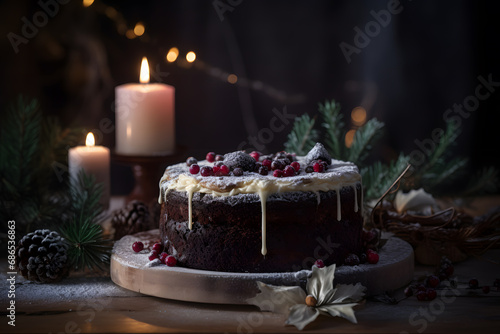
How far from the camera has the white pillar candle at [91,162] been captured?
6.66ft

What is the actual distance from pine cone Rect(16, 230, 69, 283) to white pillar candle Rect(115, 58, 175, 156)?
579 millimetres

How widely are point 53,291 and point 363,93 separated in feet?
5.71

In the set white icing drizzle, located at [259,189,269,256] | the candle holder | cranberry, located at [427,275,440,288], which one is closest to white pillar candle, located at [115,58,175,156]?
the candle holder

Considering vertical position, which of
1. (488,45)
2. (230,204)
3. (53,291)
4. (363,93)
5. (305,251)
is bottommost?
(53,291)

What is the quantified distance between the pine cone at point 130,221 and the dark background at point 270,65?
884 mm

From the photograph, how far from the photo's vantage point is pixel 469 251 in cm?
186

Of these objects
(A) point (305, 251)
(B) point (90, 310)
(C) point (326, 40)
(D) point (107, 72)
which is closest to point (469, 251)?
(A) point (305, 251)

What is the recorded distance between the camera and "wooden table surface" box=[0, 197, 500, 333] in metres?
1.33

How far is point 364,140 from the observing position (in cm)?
219

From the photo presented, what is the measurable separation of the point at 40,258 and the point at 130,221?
14.8 inches

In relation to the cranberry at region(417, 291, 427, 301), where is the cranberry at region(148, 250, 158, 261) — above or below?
above

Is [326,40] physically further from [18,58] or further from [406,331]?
[406,331]

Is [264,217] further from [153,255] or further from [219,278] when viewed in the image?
[153,255]

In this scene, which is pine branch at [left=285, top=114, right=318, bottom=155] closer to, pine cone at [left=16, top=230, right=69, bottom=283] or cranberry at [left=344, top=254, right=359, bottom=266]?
cranberry at [left=344, top=254, right=359, bottom=266]
